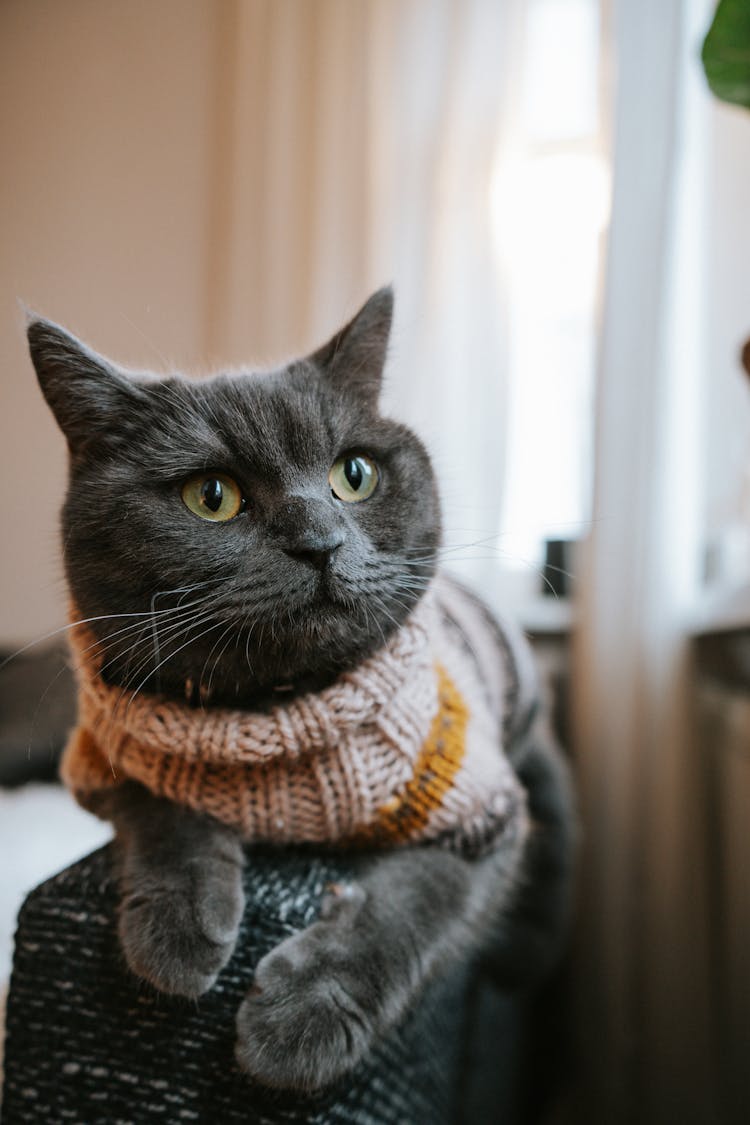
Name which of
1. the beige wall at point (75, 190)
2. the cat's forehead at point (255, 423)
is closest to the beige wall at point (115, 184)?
the beige wall at point (75, 190)

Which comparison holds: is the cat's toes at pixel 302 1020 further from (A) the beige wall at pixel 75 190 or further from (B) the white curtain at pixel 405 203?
(B) the white curtain at pixel 405 203

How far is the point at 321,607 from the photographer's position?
532mm

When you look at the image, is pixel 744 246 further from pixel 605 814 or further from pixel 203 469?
pixel 203 469

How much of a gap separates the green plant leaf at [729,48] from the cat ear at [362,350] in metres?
0.32

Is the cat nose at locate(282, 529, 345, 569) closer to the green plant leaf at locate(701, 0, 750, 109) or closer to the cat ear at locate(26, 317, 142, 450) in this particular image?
the cat ear at locate(26, 317, 142, 450)

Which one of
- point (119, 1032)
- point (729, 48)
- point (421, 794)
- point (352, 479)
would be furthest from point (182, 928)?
point (729, 48)

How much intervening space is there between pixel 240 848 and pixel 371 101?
125 cm

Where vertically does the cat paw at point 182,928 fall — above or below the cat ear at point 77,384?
below

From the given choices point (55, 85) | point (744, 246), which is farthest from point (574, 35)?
point (55, 85)

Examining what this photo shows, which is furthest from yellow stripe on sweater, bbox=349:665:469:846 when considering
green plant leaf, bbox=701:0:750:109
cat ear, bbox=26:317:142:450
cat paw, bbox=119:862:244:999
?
green plant leaf, bbox=701:0:750:109

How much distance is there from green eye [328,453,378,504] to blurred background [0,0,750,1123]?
226 mm

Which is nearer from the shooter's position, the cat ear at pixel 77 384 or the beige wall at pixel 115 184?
the cat ear at pixel 77 384

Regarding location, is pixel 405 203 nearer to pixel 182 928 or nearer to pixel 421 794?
pixel 421 794

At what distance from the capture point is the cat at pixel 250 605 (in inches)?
19.8
